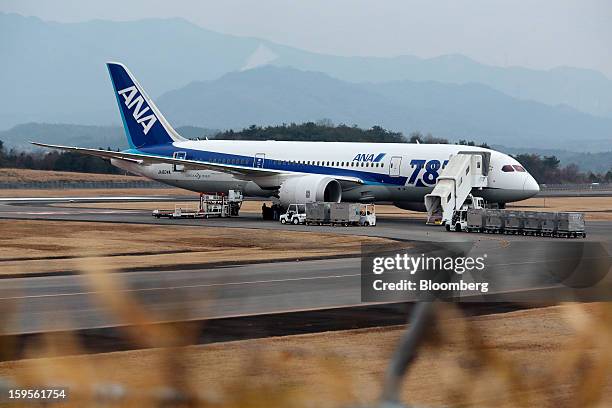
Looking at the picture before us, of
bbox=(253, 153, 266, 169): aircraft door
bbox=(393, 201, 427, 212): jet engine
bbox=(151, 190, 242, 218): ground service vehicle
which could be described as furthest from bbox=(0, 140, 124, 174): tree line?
Result: bbox=(393, 201, 427, 212): jet engine

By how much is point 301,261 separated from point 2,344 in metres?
37.5

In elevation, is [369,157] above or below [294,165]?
above

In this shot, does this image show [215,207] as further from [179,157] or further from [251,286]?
[251,286]

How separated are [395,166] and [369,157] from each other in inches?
89.7

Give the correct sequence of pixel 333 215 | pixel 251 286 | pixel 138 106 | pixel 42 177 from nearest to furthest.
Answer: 1. pixel 251 286
2. pixel 333 215
3. pixel 138 106
4. pixel 42 177

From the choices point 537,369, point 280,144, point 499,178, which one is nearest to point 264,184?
point 280,144

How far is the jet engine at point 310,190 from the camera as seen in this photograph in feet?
221

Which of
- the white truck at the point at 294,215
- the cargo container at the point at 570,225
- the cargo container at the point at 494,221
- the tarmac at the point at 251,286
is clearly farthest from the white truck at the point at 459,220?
the white truck at the point at 294,215

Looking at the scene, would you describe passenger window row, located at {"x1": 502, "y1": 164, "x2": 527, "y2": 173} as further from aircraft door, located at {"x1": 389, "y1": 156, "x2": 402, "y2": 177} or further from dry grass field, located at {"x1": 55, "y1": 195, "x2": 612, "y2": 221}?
dry grass field, located at {"x1": 55, "y1": 195, "x2": 612, "y2": 221}

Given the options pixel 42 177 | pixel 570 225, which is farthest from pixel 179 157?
pixel 42 177

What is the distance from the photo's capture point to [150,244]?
5072cm

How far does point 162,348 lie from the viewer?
4.60m

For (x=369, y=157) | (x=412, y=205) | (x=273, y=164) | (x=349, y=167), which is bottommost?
(x=412, y=205)

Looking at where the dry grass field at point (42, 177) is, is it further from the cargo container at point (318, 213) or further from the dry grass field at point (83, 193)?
the cargo container at point (318, 213)
